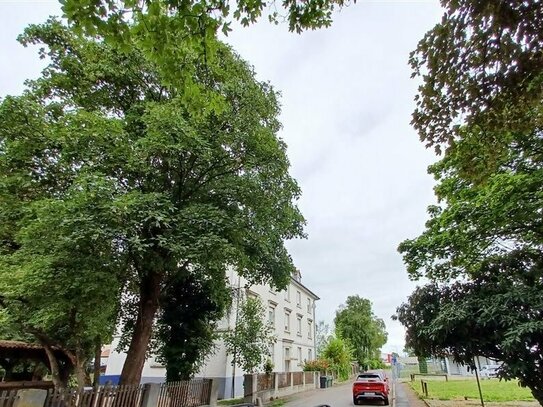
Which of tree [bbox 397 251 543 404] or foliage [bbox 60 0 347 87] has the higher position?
foliage [bbox 60 0 347 87]

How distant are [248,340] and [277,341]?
33.2 ft

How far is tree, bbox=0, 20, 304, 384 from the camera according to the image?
10.2 meters

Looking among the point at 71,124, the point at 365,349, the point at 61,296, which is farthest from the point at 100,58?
the point at 365,349

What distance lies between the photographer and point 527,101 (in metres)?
5.57

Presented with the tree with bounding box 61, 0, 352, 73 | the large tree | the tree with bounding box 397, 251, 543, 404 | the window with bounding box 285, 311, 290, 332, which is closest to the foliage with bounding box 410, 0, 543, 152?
the large tree

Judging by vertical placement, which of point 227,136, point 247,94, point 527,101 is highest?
point 247,94

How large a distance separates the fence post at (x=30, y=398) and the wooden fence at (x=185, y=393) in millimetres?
4746

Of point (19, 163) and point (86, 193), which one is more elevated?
point (19, 163)

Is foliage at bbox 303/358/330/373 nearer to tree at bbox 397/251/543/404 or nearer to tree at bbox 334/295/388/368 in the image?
tree at bbox 397/251/543/404

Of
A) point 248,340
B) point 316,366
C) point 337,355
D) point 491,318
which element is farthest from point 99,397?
point 337,355

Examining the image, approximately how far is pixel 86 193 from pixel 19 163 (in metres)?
3.57

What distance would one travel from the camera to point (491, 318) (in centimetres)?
1080

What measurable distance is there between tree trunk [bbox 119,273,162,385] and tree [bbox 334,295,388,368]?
146ft

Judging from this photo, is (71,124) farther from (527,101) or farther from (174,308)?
(527,101)
